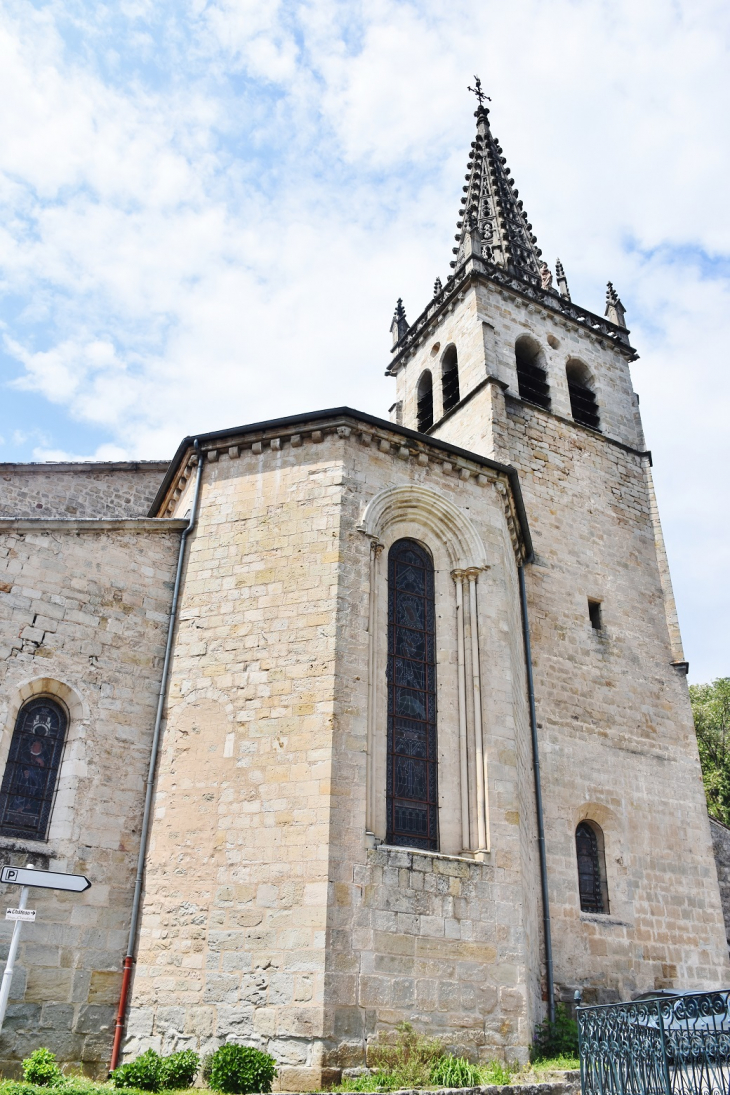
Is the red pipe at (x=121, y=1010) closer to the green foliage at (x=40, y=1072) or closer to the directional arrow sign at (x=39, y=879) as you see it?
the green foliage at (x=40, y=1072)

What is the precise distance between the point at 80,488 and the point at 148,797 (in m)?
8.33

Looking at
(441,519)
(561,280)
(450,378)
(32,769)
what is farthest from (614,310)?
(32,769)

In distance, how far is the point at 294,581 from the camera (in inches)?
428

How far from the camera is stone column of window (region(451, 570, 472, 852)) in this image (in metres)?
10.5

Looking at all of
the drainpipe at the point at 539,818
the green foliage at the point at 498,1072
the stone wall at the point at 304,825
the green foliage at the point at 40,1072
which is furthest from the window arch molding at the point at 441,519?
the green foliage at the point at 40,1072

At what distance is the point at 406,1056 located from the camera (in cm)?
872

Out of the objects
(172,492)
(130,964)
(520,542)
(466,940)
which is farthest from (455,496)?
(130,964)

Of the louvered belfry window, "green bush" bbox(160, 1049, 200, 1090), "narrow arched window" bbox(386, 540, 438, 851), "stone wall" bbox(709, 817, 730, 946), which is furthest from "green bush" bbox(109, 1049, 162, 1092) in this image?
the louvered belfry window

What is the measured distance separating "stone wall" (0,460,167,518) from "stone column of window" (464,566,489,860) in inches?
305

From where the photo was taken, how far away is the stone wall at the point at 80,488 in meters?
16.2

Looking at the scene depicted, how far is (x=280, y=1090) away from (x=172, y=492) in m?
8.22

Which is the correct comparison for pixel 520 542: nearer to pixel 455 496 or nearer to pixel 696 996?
pixel 455 496

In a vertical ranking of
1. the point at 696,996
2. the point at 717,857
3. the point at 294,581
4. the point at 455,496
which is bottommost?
the point at 696,996

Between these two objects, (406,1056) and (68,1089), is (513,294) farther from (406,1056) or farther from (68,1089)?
(68,1089)
